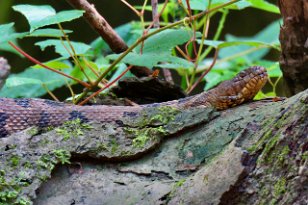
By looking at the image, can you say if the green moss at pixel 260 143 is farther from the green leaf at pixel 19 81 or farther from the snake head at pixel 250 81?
the green leaf at pixel 19 81

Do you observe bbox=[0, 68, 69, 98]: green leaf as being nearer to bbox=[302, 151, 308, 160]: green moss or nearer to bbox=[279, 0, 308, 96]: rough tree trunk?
bbox=[279, 0, 308, 96]: rough tree trunk

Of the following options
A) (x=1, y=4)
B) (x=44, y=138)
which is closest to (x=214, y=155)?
(x=44, y=138)

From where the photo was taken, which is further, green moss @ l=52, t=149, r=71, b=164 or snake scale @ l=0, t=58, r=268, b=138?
Answer: snake scale @ l=0, t=58, r=268, b=138

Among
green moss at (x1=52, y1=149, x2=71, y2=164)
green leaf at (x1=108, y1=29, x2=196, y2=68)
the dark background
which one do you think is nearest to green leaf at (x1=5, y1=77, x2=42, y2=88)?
green leaf at (x1=108, y1=29, x2=196, y2=68)

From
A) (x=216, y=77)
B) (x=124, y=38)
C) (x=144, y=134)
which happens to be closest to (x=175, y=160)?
(x=144, y=134)

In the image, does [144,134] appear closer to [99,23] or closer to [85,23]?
[99,23]
